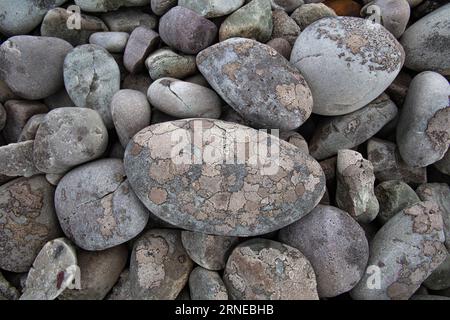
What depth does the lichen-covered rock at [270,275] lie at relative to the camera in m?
1.38

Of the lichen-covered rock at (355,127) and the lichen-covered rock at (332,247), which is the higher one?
the lichen-covered rock at (355,127)

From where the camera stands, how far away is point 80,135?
148 cm

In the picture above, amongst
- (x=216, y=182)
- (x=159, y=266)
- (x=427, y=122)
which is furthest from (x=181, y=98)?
(x=427, y=122)

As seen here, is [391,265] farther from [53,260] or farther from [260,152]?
[53,260]

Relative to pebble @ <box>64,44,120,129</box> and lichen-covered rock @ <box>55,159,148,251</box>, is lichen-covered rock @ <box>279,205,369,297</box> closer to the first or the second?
lichen-covered rock @ <box>55,159,148,251</box>

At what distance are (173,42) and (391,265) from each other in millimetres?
1302

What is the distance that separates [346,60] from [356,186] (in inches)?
20.1

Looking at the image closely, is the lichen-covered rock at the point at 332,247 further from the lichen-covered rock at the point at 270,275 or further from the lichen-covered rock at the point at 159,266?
the lichen-covered rock at the point at 159,266

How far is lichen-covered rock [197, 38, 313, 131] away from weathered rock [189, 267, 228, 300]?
2.08 ft

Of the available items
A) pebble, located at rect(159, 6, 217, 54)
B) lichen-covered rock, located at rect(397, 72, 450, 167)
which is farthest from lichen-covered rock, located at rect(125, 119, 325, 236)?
lichen-covered rock, located at rect(397, 72, 450, 167)

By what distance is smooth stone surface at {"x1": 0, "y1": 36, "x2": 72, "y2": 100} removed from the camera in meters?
1.62

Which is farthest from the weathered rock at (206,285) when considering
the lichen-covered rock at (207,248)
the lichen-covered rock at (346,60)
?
the lichen-covered rock at (346,60)

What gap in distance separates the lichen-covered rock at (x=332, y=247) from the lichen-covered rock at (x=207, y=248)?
0.87 ft

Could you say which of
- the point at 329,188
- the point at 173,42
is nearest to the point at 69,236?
the point at 173,42
